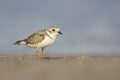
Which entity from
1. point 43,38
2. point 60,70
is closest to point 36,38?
point 43,38

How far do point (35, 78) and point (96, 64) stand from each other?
2980 millimetres

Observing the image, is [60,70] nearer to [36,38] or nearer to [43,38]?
[43,38]

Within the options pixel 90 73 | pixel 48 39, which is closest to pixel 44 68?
pixel 90 73

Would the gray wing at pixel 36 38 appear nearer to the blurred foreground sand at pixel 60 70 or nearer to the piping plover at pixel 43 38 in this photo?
the piping plover at pixel 43 38

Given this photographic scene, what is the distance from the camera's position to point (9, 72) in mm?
16359

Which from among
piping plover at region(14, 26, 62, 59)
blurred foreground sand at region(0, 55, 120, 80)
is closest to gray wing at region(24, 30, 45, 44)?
piping plover at region(14, 26, 62, 59)

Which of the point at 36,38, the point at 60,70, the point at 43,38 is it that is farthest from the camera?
the point at 36,38

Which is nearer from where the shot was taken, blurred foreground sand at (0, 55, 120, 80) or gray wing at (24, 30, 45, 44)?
blurred foreground sand at (0, 55, 120, 80)

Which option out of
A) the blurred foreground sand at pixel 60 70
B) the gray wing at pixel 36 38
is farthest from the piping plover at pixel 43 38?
the blurred foreground sand at pixel 60 70

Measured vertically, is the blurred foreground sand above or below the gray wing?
below

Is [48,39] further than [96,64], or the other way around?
[48,39]

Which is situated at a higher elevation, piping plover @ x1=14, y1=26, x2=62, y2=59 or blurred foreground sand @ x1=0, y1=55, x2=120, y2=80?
piping plover @ x1=14, y1=26, x2=62, y2=59

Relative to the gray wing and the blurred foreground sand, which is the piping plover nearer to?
the gray wing

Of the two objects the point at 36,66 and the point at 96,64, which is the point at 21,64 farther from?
the point at 96,64
